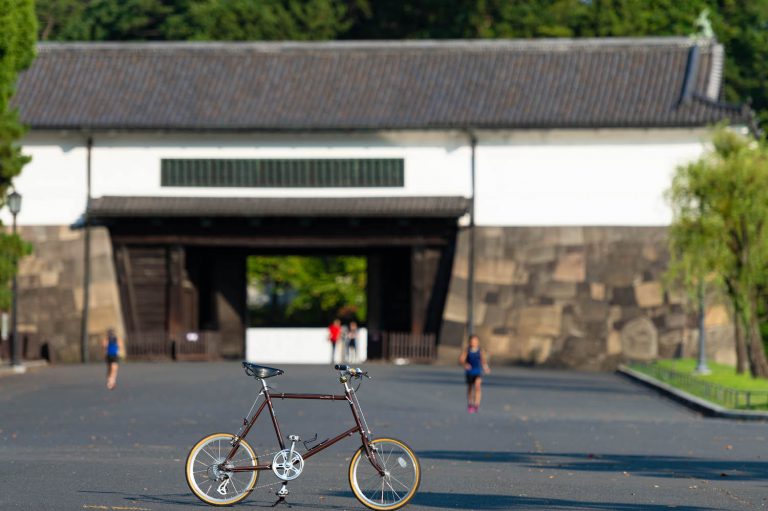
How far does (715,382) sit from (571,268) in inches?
480

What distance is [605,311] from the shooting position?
1932 inches

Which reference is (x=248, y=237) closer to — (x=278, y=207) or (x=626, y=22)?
(x=278, y=207)

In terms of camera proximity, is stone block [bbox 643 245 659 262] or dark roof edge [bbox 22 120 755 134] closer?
dark roof edge [bbox 22 120 755 134]

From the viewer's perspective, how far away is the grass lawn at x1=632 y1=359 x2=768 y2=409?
30.0m

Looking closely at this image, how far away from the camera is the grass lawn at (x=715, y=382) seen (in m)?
30.0

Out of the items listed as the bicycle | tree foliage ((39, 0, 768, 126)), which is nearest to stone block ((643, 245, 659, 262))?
tree foliage ((39, 0, 768, 126))

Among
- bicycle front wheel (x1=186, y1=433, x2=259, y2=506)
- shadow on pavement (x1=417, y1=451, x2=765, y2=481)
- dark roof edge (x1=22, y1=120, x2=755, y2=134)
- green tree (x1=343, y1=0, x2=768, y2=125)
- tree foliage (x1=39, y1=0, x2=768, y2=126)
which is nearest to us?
bicycle front wheel (x1=186, y1=433, x2=259, y2=506)

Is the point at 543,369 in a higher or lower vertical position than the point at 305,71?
lower

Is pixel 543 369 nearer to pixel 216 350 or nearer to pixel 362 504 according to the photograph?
pixel 216 350

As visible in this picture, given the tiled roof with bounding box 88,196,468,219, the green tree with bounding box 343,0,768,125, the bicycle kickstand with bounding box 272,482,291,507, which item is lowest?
the bicycle kickstand with bounding box 272,482,291,507

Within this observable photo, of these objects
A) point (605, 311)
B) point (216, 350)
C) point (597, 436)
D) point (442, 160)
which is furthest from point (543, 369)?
point (597, 436)

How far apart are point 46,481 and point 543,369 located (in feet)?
113

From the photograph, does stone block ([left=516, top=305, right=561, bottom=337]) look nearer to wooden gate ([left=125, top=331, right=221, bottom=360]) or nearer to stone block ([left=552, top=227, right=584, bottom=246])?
stone block ([left=552, top=227, right=584, bottom=246])

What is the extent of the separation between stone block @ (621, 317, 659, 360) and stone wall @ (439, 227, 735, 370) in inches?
1.2
